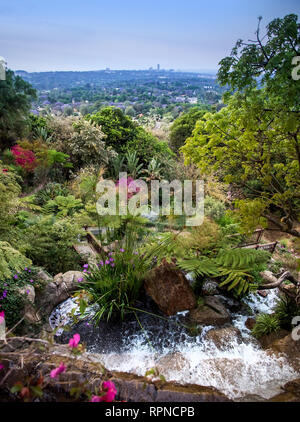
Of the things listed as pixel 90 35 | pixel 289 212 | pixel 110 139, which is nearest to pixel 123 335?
pixel 289 212

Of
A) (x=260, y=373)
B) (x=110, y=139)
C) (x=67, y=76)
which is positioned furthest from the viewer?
(x=67, y=76)

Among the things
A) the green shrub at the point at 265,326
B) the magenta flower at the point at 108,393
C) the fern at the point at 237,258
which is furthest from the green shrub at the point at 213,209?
the magenta flower at the point at 108,393

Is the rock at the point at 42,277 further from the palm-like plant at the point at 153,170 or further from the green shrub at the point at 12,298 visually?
the palm-like plant at the point at 153,170

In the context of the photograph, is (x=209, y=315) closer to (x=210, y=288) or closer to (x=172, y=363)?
(x=210, y=288)

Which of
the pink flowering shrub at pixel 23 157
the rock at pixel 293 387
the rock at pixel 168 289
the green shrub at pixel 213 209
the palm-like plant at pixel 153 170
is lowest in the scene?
the rock at pixel 293 387

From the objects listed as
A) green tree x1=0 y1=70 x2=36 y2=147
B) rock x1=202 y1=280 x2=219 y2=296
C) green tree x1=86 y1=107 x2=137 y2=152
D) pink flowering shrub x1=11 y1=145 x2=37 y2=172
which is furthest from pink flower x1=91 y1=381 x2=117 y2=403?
green tree x1=86 y1=107 x2=137 y2=152

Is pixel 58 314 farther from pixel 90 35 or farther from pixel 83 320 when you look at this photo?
pixel 90 35

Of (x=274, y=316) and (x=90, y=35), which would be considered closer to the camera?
(x=274, y=316)
